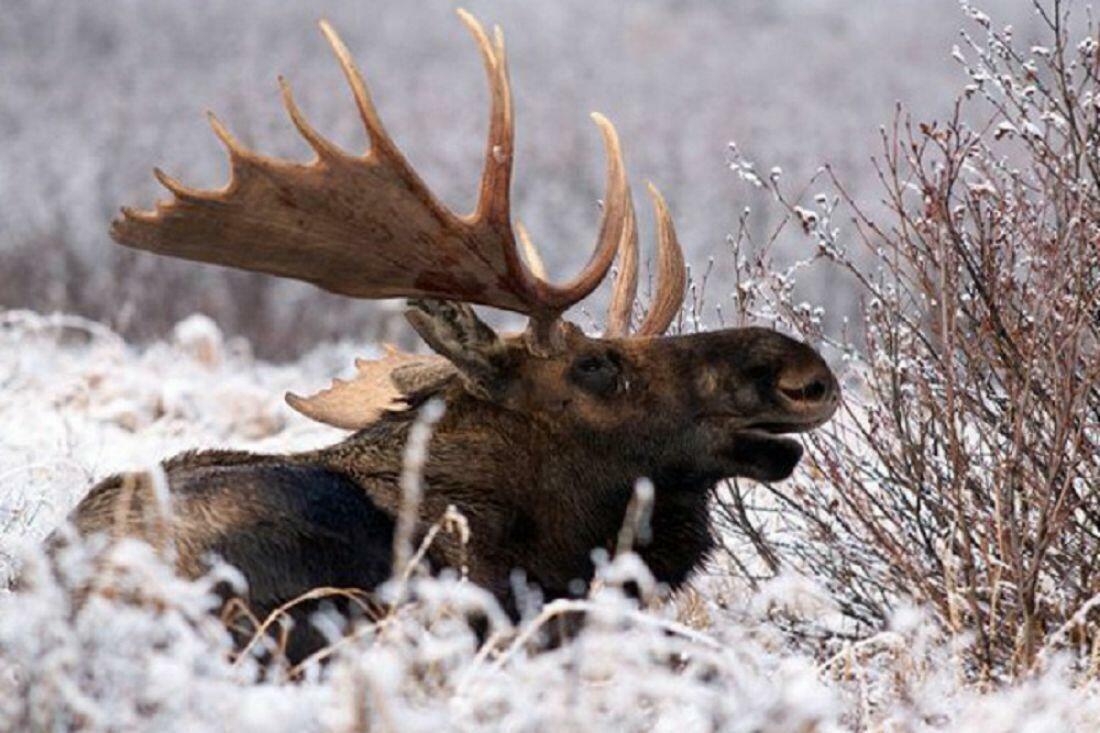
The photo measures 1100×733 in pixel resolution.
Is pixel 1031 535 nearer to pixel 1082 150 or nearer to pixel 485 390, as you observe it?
pixel 1082 150

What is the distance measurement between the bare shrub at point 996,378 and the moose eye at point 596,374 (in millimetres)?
490

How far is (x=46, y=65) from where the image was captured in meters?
44.3

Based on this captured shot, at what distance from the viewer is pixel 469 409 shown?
216 inches

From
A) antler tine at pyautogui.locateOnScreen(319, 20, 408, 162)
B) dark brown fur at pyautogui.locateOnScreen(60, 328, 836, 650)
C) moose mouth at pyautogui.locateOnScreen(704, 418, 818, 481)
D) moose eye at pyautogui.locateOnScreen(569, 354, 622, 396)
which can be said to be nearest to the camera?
antler tine at pyautogui.locateOnScreen(319, 20, 408, 162)

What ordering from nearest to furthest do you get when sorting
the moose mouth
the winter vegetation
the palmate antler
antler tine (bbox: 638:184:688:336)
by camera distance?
the winter vegetation, the palmate antler, the moose mouth, antler tine (bbox: 638:184:688:336)

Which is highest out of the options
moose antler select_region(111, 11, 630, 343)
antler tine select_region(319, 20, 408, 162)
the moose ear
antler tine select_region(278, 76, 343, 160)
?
antler tine select_region(319, 20, 408, 162)

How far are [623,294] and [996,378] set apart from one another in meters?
1.11

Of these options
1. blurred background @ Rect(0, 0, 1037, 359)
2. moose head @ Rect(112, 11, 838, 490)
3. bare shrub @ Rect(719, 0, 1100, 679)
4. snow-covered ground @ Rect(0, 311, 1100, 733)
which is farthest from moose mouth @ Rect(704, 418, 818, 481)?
blurred background @ Rect(0, 0, 1037, 359)

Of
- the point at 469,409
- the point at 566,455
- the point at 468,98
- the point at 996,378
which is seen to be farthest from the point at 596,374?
the point at 468,98

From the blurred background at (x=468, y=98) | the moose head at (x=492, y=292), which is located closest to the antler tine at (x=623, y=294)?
the moose head at (x=492, y=292)

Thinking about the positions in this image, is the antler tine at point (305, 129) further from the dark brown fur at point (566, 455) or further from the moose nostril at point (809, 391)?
the moose nostril at point (809, 391)

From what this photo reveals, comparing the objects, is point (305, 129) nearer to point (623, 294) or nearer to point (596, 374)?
point (596, 374)

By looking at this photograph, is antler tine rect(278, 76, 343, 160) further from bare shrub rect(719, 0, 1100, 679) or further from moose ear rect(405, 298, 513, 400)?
bare shrub rect(719, 0, 1100, 679)

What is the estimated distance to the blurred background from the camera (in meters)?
33.2
